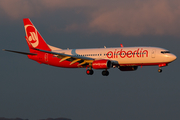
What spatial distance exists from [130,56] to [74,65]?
13.3m

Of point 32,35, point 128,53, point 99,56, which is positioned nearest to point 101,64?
point 99,56

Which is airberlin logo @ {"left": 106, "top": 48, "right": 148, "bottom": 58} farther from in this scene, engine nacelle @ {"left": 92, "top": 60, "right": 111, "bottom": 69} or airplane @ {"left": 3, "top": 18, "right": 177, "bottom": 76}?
engine nacelle @ {"left": 92, "top": 60, "right": 111, "bottom": 69}

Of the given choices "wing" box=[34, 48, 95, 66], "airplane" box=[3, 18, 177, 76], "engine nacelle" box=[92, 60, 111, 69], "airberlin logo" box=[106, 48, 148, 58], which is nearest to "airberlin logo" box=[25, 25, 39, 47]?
"airplane" box=[3, 18, 177, 76]

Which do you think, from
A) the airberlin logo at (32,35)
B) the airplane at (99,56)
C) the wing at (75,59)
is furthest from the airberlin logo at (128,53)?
the airberlin logo at (32,35)

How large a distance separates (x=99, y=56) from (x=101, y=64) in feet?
12.8

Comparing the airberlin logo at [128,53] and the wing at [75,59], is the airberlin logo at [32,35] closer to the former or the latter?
the wing at [75,59]

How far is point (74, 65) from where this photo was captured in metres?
66.6

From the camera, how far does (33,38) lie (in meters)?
72.8

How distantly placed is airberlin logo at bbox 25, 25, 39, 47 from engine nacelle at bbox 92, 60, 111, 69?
18.7 meters

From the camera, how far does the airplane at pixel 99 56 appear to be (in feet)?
189

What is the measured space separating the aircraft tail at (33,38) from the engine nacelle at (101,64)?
16.4 metres

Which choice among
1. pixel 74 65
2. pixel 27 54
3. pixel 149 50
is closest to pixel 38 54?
pixel 27 54

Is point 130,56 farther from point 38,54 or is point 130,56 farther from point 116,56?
point 38,54

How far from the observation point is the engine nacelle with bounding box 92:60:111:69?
192ft
